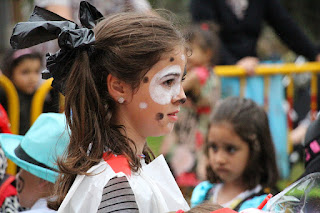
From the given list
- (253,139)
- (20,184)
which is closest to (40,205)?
(20,184)

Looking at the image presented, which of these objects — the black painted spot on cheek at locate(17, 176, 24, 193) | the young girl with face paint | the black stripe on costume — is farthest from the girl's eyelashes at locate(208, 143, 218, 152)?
the black stripe on costume

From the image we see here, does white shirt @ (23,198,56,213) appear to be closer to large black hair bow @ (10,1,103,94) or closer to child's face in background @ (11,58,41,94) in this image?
large black hair bow @ (10,1,103,94)

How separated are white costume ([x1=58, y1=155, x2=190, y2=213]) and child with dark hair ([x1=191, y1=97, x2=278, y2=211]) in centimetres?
111

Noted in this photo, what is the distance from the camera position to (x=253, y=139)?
3.27 m

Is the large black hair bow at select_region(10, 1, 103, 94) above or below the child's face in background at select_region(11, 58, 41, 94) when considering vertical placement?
above

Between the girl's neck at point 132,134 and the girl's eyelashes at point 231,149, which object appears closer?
the girl's neck at point 132,134

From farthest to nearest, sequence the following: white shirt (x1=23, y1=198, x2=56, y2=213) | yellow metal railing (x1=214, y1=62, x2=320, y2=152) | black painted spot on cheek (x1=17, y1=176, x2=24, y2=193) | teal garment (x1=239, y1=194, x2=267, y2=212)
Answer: yellow metal railing (x1=214, y1=62, x2=320, y2=152)
teal garment (x1=239, y1=194, x2=267, y2=212)
black painted spot on cheek (x1=17, y1=176, x2=24, y2=193)
white shirt (x1=23, y1=198, x2=56, y2=213)

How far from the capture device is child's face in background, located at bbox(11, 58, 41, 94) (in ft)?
15.5

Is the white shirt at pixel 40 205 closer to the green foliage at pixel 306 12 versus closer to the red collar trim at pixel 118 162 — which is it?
the red collar trim at pixel 118 162

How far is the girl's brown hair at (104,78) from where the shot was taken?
2048 mm

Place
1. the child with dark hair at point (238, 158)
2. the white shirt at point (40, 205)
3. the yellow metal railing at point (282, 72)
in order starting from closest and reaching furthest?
the white shirt at point (40, 205) → the child with dark hair at point (238, 158) → the yellow metal railing at point (282, 72)

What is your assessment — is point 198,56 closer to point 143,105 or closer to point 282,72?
point 282,72

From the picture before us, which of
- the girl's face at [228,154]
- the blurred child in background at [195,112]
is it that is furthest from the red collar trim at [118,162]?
the blurred child in background at [195,112]

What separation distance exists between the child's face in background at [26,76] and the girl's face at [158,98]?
9.03ft
